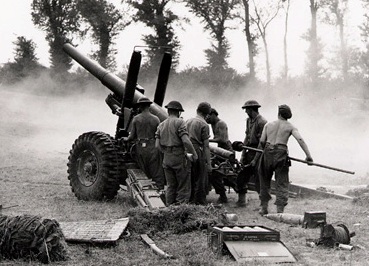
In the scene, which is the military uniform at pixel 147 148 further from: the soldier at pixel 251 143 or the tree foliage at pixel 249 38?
the tree foliage at pixel 249 38

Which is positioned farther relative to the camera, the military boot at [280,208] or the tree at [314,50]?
the tree at [314,50]

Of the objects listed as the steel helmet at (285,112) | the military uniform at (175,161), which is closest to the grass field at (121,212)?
the military uniform at (175,161)

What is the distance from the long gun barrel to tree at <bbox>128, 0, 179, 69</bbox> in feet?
74.6

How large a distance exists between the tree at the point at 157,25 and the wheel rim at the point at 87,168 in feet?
82.2

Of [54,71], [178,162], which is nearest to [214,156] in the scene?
[178,162]

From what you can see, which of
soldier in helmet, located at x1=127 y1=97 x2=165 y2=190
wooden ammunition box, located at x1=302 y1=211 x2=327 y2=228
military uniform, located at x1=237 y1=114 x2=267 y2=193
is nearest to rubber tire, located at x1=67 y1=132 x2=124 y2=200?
soldier in helmet, located at x1=127 y1=97 x2=165 y2=190

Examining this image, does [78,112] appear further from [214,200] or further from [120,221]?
[120,221]

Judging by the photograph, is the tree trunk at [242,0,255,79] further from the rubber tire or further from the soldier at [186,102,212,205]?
the soldier at [186,102,212,205]

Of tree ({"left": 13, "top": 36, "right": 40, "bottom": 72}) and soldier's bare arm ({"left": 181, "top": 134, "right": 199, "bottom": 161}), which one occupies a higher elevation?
tree ({"left": 13, "top": 36, "right": 40, "bottom": 72})

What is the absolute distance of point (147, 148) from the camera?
9.97 metres

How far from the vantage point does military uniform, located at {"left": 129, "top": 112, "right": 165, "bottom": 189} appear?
9.94 metres

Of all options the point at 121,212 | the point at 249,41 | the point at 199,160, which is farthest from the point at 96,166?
the point at 249,41

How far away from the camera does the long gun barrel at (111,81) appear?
35.6 ft

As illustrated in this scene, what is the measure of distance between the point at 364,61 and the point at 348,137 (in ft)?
51.1
